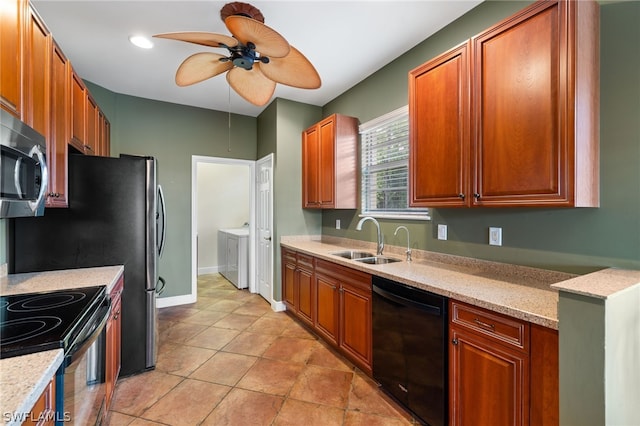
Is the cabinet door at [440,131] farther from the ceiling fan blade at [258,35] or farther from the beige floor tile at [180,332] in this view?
the beige floor tile at [180,332]

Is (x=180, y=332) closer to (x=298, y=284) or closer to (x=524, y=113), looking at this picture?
(x=298, y=284)

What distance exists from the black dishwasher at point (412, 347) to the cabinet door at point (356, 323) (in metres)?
0.11

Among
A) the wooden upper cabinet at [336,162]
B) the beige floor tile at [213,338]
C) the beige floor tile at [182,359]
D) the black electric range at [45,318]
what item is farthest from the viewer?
the wooden upper cabinet at [336,162]

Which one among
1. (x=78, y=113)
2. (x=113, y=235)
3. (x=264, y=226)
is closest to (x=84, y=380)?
(x=113, y=235)

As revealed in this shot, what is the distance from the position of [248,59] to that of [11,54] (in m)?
1.19

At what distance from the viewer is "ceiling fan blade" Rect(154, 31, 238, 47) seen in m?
1.69

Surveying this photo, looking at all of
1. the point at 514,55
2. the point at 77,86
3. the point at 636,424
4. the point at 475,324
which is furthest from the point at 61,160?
the point at 636,424

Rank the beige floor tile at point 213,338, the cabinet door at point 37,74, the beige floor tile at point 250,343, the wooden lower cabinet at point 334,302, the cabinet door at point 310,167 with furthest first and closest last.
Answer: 1. the cabinet door at point 310,167
2. the beige floor tile at point 213,338
3. the beige floor tile at point 250,343
4. the wooden lower cabinet at point 334,302
5. the cabinet door at point 37,74

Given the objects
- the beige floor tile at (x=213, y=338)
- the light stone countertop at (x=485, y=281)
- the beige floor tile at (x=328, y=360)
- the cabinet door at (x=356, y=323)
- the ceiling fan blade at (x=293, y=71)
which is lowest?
the beige floor tile at (x=328, y=360)

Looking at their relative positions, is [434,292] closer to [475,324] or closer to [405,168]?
[475,324]

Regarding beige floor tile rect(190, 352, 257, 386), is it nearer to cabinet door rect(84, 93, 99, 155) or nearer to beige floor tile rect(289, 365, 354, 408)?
beige floor tile rect(289, 365, 354, 408)

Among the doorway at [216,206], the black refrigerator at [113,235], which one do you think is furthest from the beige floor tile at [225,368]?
the doorway at [216,206]

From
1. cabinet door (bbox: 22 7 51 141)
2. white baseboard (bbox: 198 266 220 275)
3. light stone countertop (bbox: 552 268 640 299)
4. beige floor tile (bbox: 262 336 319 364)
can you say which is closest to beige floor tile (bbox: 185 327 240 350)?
beige floor tile (bbox: 262 336 319 364)

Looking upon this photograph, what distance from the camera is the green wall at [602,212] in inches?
56.0
